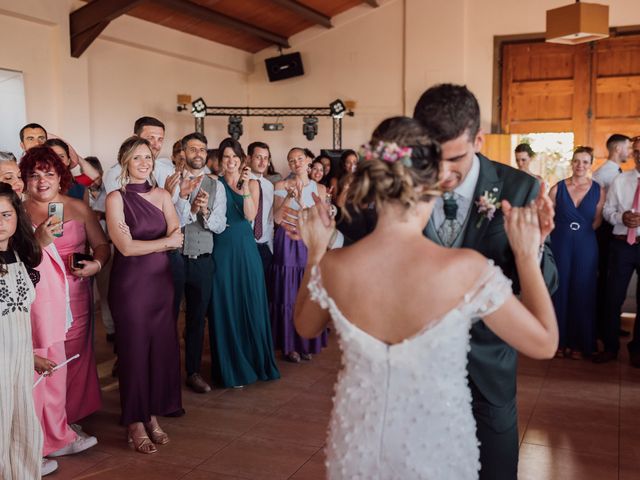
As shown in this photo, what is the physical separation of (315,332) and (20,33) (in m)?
6.37

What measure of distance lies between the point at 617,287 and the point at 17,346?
13.8 ft

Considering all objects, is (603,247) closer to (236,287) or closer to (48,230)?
(236,287)

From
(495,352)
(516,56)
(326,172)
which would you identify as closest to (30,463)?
(495,352)

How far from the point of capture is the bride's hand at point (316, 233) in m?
1.68

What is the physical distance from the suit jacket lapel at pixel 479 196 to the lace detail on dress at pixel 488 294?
0.43 metres

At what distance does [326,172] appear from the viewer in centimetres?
805

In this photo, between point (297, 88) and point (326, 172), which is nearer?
point (326, 172)

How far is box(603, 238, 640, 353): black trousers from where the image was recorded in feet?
16.6

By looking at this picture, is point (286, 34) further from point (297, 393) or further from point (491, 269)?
point (491, 269)

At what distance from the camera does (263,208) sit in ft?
16.4

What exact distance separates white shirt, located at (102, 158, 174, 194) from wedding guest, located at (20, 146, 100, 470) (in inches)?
22.6

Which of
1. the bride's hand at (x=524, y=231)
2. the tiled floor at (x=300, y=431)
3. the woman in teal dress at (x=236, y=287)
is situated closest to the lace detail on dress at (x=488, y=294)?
the bride's hand at (x=524, y=231)

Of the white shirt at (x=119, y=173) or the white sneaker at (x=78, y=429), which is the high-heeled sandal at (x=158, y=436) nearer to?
the white sneaker at (x=78, y=429)

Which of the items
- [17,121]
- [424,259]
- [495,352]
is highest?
[17,121]
